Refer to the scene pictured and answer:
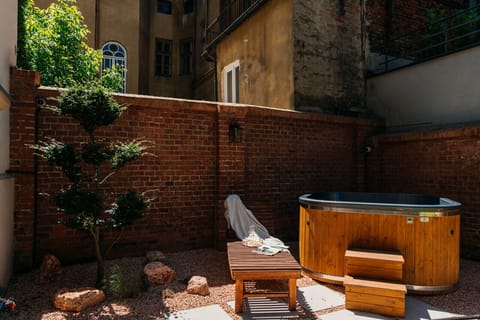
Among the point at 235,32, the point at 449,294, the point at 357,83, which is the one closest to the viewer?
the point at 449,294

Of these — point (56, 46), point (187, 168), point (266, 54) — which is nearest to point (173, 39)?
point (56, 46)

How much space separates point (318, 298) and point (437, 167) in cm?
434

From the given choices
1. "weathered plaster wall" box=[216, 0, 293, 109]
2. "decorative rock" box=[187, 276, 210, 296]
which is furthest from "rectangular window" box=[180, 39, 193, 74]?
"decorative rock" box=[187, 276, 210, 296]

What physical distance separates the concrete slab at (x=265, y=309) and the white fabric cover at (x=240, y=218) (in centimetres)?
156

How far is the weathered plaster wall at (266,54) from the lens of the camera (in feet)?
26.3

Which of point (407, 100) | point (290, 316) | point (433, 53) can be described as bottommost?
point (290, 316)

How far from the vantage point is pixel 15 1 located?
4777 mm

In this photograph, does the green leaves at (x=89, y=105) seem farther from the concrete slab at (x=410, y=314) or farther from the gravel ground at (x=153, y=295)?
the concrete slab at (x=410, y=314)

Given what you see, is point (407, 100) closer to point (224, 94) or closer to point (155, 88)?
point (224, 94)

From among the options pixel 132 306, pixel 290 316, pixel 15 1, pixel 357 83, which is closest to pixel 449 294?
pixel 290 316

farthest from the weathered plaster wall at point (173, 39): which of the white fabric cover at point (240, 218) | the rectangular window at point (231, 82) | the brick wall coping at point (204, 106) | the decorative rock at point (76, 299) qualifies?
the decorative rock at point (76, 299)

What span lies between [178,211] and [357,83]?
20.3 feet

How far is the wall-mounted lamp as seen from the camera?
5.95 meters

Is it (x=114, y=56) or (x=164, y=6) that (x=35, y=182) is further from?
(x=164, y=6)
